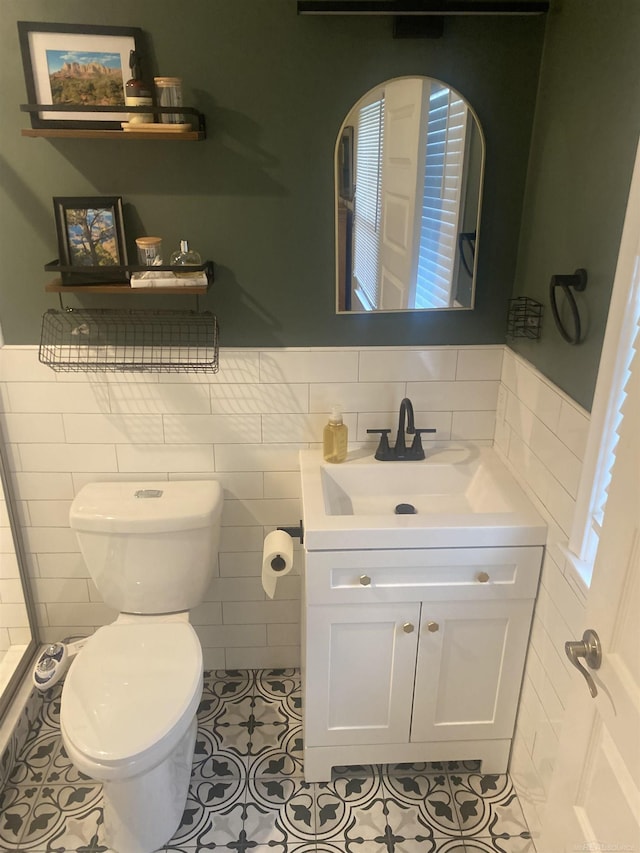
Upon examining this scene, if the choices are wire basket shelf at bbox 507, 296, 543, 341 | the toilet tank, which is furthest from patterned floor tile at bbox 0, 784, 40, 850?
wire basket shelf at bbox 507, 296, 543, 341

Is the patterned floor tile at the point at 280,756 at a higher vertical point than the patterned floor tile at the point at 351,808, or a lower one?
lower

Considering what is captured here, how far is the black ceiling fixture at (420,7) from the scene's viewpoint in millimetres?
1630

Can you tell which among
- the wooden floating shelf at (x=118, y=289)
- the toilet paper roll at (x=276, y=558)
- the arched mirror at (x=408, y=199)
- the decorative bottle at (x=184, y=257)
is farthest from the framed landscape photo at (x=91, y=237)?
the toilet paper roll at (x=276, y=558)

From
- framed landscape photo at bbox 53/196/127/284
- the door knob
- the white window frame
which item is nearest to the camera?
the door knob

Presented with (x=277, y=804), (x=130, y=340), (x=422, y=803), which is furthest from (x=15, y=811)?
(x=130, y=340)

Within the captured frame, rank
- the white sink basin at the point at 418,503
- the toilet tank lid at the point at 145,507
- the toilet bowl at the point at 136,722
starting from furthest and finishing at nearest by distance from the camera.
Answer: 1. the toilet tank lid at the point at 145,507
2. the white sink basin at the point at 418,503
3. the toilet bowl at the point at 136,722

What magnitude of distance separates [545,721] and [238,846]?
924 mm

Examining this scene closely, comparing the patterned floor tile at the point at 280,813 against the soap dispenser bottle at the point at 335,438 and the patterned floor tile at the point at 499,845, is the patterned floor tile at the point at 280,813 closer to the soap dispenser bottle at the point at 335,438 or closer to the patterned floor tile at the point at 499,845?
the patterned floor tile at the point at 499,845

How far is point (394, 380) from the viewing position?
2.06m

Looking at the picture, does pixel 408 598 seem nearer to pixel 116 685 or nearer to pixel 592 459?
pixel 592 459

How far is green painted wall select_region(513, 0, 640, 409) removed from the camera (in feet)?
4.33

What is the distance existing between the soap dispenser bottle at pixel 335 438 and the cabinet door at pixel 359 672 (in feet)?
1.57

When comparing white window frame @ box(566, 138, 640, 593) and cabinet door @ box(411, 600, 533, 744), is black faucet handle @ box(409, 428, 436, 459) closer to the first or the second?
cabinet door @ box(411, 600, 533, 744)

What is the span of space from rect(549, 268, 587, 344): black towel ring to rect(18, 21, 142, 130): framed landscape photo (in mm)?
1195
